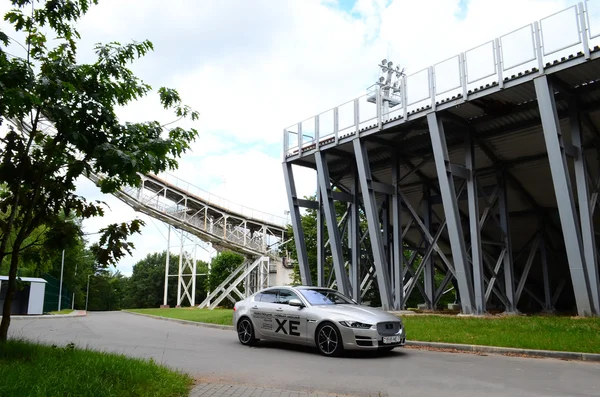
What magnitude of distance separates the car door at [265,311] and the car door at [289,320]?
15 cm

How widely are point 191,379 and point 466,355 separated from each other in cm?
563

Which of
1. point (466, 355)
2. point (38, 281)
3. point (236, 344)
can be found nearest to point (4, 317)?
point (236, 344)

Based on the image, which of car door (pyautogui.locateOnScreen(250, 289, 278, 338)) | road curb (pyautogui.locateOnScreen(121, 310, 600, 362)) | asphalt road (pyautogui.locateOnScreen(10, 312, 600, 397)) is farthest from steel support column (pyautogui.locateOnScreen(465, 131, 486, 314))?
car door (pyautogui.locateOnScreen(250, 289, 278, 338))

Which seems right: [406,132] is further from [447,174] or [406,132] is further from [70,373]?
[70,373]

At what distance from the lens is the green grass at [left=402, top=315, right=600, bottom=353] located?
9453mm

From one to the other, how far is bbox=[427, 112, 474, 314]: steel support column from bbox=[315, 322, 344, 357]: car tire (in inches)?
316

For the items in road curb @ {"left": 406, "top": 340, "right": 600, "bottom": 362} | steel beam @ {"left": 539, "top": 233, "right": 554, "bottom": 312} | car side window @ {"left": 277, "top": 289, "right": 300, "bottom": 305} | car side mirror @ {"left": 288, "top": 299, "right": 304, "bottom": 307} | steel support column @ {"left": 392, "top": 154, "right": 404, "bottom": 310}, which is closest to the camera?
road curb @ {"left": 406, "top": 340, "right": 600, "bottom": 362}

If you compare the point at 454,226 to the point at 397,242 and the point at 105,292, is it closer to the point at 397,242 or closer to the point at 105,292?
the point at 397,242

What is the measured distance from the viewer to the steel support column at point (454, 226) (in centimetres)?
1614

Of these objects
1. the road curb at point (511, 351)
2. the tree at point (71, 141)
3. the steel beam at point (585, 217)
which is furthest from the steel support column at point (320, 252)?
the tree at point (71, 141)

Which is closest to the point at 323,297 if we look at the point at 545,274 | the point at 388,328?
the point at 388,328

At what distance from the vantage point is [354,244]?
21.6 metres

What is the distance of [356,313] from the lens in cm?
932

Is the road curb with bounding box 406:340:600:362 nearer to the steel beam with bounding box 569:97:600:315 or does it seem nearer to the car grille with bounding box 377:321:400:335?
the car grille with bounding box 377:321:400:335
